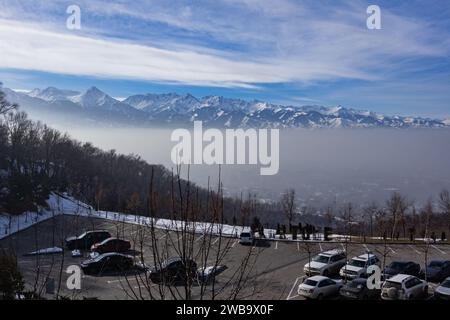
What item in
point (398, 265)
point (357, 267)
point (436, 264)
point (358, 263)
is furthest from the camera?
point (436, 264)

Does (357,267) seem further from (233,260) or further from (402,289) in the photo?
(233,260)

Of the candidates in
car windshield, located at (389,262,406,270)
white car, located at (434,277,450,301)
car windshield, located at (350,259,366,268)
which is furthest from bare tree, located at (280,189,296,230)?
white car, located at (434,277,450,301)

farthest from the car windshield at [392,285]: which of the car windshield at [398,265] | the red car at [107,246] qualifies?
the red car at [107,246]

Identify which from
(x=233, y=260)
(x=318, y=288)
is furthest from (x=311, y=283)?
(x=233, y=260)

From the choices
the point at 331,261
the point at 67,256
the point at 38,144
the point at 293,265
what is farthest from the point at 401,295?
the point at 38,144
